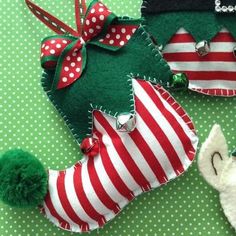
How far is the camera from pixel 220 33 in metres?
0.91

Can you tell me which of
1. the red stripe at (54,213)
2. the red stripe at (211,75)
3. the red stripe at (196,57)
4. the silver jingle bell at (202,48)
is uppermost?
the silver jingle bell at (202,48)

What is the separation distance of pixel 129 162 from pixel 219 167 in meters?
0.17

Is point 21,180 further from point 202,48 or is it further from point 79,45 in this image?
point 202,48

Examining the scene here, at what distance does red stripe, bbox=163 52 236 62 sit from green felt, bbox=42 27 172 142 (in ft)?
0.10

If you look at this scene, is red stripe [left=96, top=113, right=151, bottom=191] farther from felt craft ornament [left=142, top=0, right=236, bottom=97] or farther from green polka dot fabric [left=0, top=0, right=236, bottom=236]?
felt craft ornament [left=142, top=0, right=236, bottom=97]

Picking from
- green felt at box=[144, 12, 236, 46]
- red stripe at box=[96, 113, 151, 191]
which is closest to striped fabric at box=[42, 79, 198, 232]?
red stripe at box=[96, 113, 151, 191]

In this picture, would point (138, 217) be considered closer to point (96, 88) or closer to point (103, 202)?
point (103, 202)

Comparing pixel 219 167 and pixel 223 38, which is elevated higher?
pixel 223 38

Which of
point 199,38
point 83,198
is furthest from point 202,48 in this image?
point 83,198

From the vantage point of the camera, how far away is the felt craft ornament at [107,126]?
89 cm

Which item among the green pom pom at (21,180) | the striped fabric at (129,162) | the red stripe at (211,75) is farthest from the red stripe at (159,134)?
the green pom pom at (21,180)

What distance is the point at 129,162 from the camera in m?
0.89

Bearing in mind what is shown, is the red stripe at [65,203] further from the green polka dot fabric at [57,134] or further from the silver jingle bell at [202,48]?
the silver jingle bell at [202,48]

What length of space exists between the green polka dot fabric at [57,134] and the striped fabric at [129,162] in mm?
47
